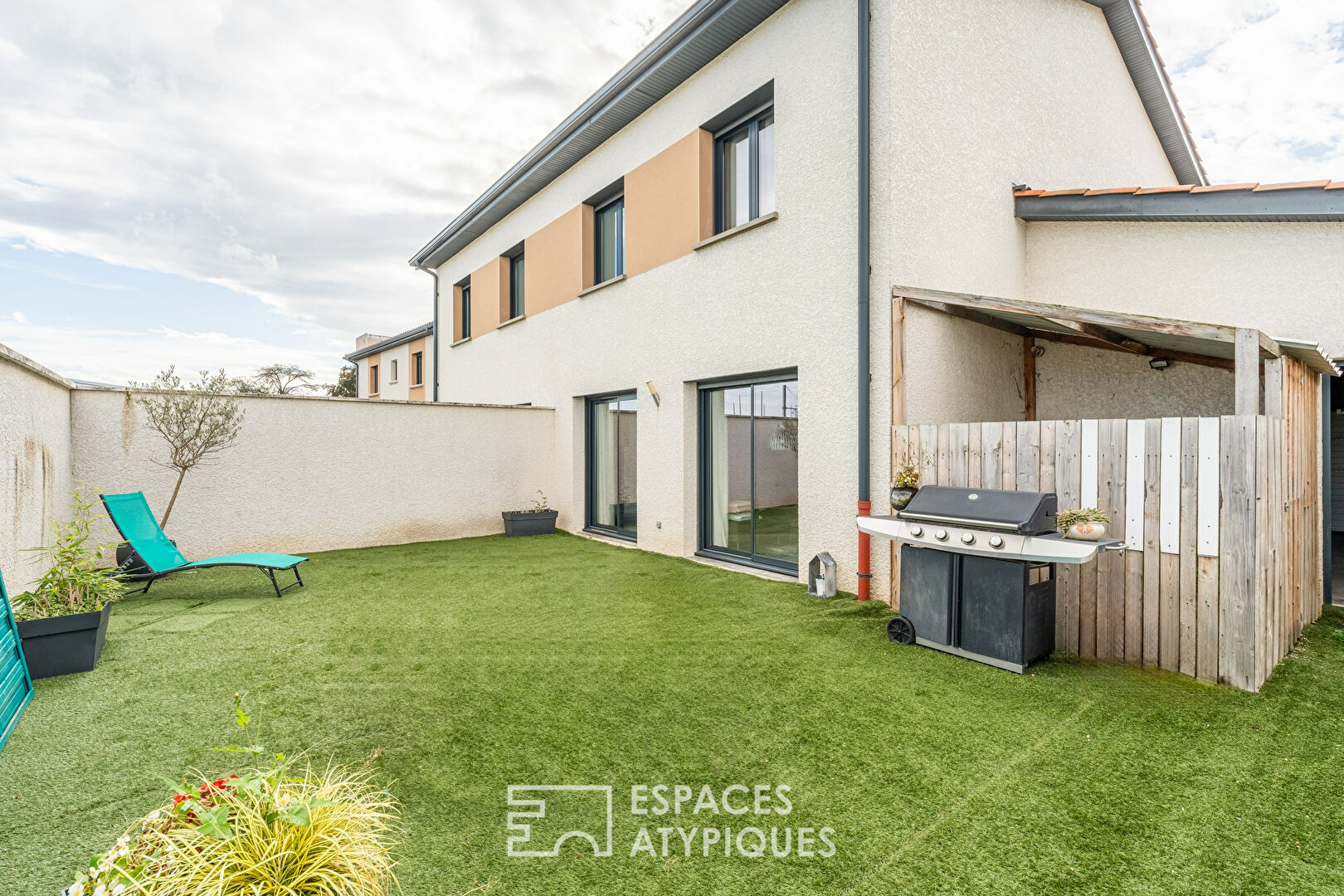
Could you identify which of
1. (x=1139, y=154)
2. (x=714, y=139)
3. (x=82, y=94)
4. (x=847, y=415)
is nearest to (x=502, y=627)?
(x=847, y=415)

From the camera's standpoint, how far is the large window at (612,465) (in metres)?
9.48

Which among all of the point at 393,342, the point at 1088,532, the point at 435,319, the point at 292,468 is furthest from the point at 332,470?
the point at 393,342

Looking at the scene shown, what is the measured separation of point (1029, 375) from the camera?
741cm

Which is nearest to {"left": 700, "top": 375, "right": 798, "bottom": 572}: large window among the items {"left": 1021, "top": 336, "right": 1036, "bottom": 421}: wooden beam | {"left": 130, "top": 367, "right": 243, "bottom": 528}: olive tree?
{"left": 1021, "top": 336, "right": 1036, "bottom": 421}: wooden beam

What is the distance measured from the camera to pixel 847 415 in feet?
19.8

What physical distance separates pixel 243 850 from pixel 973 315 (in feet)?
22.5

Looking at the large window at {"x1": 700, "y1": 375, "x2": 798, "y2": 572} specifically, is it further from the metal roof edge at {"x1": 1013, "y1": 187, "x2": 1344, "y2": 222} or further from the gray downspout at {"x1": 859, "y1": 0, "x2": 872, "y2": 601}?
the metal roof edge at {"x1": 1013, "y1": 187, "x2": 1344, "y2": 222}

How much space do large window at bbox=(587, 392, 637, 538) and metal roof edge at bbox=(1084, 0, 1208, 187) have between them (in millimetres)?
8814

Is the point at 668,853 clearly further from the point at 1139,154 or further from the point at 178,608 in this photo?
the point at 1139,154

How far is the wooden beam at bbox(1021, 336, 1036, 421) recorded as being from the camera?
737 centimetres

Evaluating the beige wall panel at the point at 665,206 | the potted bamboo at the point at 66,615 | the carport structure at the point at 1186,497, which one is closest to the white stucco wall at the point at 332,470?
the beige wall panel at the point at 665,206

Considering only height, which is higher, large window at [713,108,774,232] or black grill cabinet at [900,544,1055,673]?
large window at [713,108,774,232]

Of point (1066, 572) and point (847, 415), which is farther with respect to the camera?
point (847, 415)

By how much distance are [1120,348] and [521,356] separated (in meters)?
9.81
